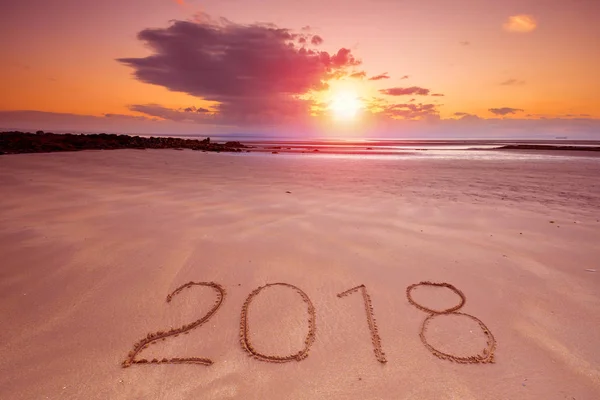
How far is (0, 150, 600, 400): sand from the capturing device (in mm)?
1739

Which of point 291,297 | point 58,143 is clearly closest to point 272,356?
point 291,297

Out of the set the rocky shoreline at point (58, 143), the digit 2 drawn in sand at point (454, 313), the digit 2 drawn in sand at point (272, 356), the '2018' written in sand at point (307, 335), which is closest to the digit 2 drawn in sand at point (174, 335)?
the '2018' written in sand at point (307, 335)

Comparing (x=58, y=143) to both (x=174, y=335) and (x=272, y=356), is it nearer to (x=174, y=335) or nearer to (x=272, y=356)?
(x=174, y=335)

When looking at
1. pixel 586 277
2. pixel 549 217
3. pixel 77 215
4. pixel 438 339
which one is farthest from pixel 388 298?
pixel 77 215

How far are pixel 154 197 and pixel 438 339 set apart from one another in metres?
4.88

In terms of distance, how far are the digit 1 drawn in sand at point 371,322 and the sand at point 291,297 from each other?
0.10 feet

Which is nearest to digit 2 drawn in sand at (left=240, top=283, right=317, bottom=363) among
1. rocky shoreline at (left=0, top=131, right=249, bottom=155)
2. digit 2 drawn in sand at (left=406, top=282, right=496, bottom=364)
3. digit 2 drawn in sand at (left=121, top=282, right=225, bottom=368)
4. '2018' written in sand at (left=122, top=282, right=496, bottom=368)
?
'2018' written in sand at (left=122, top=282, right=496, bottom=368)

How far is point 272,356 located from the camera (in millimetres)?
1925

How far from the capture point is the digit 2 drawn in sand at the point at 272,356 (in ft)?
6.27

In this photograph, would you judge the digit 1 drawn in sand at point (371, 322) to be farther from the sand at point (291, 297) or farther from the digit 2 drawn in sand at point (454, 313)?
the digit 2 drawn in sand at point (454, 313)

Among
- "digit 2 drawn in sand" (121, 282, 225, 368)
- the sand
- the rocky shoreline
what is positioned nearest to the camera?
the sand

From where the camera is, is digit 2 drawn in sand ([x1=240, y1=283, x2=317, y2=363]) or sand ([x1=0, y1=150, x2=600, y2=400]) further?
digit 2 drawn in sand ([x1=240, y1=283, x2=317, y2=363])

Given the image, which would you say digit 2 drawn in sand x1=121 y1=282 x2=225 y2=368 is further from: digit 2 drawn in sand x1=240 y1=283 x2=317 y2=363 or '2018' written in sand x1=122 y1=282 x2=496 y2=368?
digit 2 drawn in sand x1=240 y1=283 x2=317 y2=363

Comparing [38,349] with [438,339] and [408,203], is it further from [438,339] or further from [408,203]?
[408,203]
